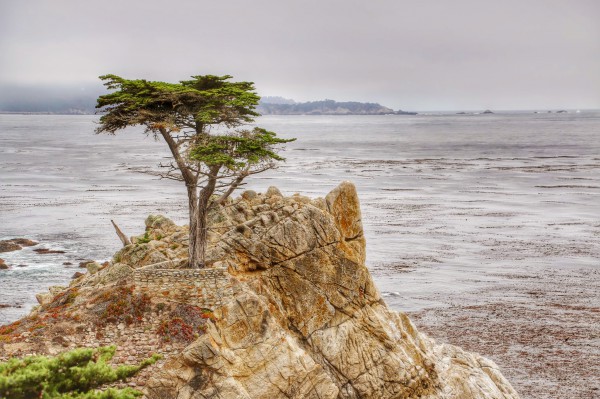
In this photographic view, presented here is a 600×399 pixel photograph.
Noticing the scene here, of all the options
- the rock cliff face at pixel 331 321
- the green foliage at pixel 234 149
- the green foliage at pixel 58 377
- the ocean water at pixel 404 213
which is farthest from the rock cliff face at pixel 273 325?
the ocean water at pixel 404 213

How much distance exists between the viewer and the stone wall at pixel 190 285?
3134cm

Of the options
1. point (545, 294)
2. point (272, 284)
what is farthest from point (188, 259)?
point (545, 294)

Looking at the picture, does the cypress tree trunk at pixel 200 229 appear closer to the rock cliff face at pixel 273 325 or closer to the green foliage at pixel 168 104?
the rock cliff face at pixel 273 325

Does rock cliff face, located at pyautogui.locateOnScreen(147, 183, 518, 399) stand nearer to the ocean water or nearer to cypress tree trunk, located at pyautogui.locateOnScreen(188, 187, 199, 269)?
cypress tree trunk, located at pyautogui.locateOnScreen(188, 187, 199, 269)

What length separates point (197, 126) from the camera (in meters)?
35.3

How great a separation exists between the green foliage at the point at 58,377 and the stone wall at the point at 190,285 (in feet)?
39.5

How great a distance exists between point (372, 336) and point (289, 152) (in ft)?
547

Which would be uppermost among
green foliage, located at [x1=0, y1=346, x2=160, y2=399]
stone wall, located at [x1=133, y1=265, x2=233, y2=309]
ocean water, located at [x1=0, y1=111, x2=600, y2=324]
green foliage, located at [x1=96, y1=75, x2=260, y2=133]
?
green foliage, located at [x1=96, y1=75, x2=260, y2=133]

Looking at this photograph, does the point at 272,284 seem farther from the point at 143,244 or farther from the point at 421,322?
the point at 421,322

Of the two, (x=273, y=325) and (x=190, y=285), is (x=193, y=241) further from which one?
(x=273, y=325)

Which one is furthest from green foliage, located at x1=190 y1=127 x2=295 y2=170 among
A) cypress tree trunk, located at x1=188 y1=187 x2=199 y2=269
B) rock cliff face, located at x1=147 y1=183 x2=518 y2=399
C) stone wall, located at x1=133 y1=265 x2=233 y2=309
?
rock cliff face, located at x1=147 y1=183 x2=518 y2=399

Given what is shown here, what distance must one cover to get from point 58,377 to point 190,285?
13536mm

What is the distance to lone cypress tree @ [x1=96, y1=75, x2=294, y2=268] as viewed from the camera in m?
33.2

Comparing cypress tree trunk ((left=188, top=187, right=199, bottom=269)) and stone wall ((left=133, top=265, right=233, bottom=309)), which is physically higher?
cypress tree trunk ((left=188, top=187, right=199, bottom=269))
